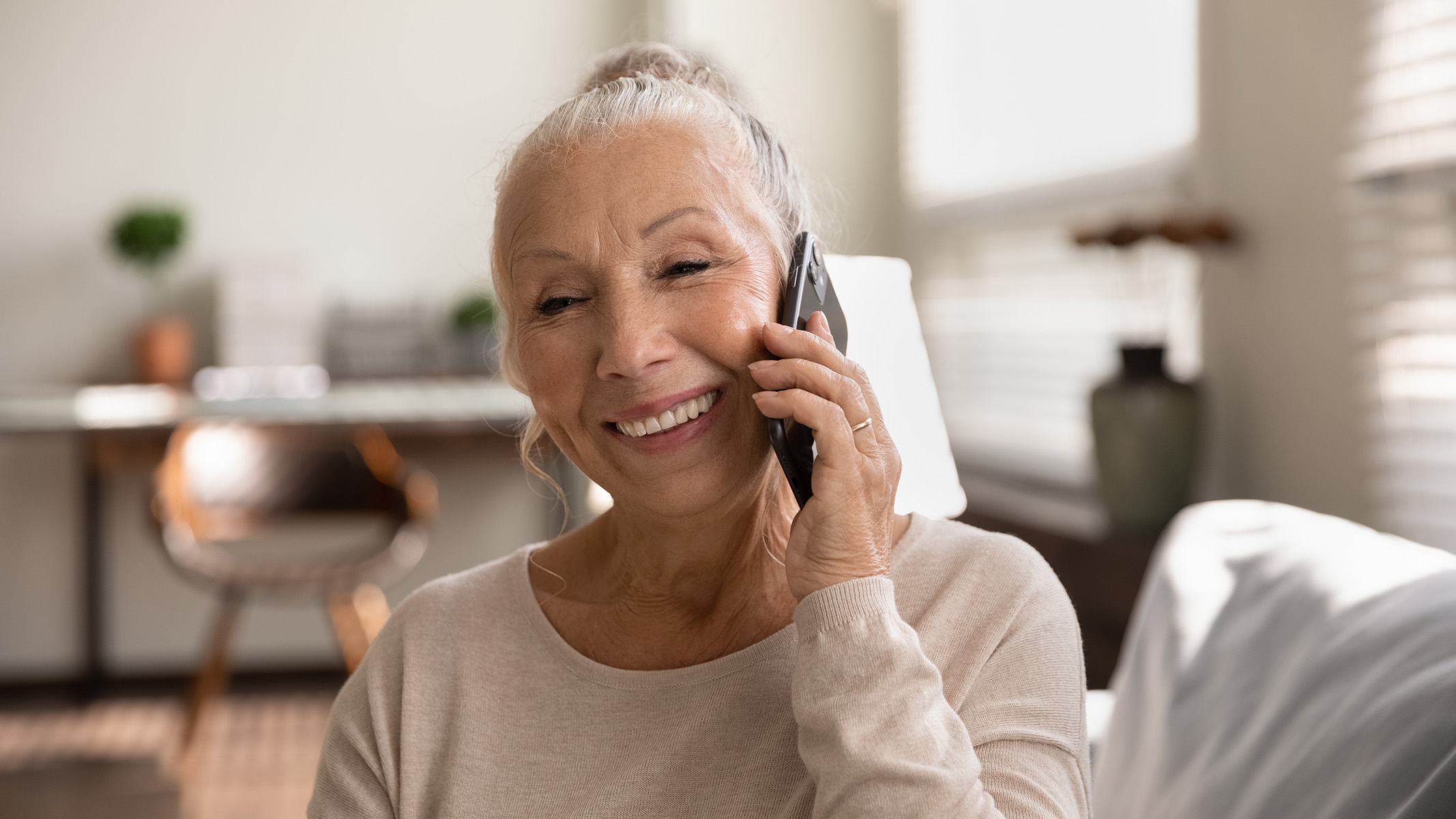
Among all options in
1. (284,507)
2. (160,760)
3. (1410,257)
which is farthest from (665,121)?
(160,760)

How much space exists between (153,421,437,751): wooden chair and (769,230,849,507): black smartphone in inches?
108

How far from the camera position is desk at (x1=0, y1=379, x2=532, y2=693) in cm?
366

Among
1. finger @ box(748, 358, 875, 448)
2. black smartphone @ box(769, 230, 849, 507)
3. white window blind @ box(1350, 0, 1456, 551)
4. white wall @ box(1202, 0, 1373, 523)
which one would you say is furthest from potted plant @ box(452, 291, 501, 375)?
finger @ box(748, 358, 875, 448)

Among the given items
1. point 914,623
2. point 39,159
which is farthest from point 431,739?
point 39,159

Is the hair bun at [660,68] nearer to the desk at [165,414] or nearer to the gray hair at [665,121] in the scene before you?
the gray hair at [665,121]

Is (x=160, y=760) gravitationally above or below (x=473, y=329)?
below

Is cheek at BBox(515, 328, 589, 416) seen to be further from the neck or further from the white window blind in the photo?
the white window blind

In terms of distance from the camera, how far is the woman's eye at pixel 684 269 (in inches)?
38.4

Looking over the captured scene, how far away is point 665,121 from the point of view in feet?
3.29

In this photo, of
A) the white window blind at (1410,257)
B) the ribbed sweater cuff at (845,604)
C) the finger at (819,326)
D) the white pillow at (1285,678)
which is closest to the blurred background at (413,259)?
the white window blind at (1410,257)

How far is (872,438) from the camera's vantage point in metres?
0.89

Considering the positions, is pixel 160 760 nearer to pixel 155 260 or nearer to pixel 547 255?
pixel 155 260

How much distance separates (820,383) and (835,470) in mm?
64

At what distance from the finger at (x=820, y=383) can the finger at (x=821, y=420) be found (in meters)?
0.01
